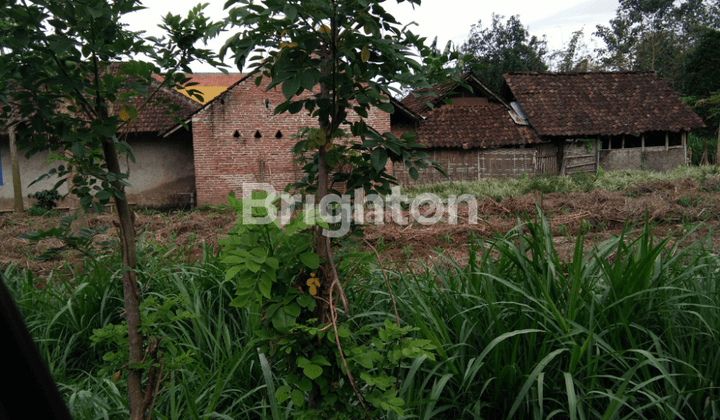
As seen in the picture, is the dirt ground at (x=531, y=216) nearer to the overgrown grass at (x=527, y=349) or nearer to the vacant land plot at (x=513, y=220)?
the vacant land plot at (x=513, y=220)

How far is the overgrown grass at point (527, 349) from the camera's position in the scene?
1748mm

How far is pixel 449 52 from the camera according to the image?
1595 mm

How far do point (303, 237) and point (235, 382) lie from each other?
1036mm

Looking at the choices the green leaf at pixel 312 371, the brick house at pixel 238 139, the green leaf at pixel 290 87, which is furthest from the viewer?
the brick house at pixel 238 139

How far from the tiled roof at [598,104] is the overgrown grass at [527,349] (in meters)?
15.5

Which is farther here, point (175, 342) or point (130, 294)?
point (175, 342)

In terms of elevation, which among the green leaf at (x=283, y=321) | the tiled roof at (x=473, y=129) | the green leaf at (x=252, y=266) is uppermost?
the tiled roof at (x=473, y=129)

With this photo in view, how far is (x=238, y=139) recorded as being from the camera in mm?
13391

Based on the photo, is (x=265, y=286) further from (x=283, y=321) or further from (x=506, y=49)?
(x=506, y=49)

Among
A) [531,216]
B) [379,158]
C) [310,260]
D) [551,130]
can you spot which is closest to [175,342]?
[310,260]

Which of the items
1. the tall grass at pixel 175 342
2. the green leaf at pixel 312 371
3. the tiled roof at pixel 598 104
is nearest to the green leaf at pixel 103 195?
the tall grass at pixel 175 342

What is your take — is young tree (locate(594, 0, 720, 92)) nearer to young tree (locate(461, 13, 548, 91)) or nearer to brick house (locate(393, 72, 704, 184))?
young tree (locate(461, 13, 548, 91))

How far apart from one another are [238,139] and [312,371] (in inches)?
505

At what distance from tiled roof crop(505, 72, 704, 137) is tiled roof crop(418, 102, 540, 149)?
2.53 feet
